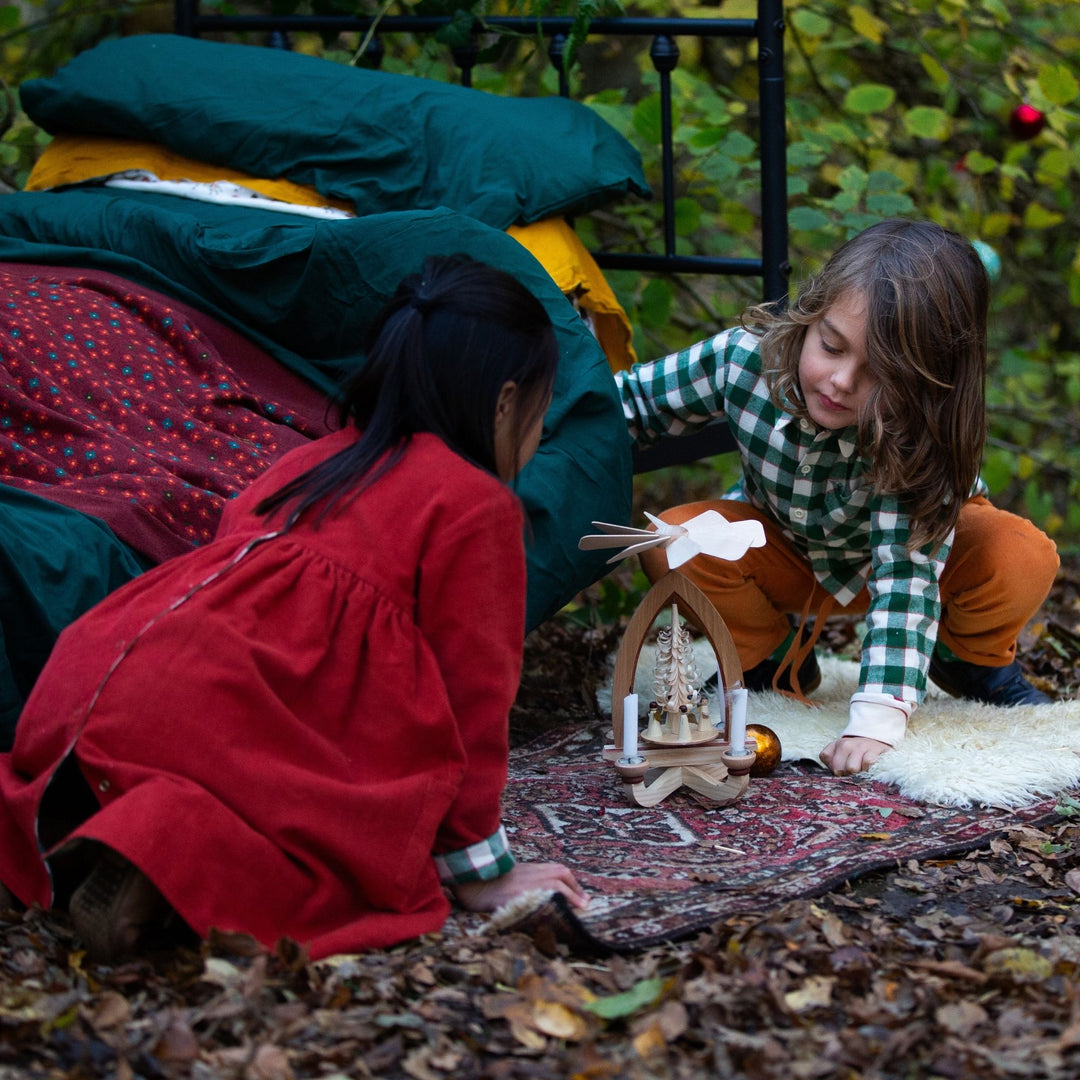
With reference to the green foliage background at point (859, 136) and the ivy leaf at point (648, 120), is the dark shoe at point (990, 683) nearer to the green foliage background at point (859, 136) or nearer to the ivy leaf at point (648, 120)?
the green foliage background at point (859, 136)

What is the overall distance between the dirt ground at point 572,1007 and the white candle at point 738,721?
1.22ft

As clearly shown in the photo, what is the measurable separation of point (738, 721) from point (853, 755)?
35 cm

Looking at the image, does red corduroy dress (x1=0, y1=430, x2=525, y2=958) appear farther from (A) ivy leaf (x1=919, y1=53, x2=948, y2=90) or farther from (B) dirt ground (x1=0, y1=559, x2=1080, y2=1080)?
(A) ivy leaf (x1=919, y1=53, x2=948, y2=90)

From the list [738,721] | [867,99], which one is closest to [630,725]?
[738,721]

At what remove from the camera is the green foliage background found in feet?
11.7

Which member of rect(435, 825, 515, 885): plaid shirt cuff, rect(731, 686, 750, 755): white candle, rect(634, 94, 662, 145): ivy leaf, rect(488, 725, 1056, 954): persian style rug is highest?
rect(634, 94, 662, 145): ivy leaf

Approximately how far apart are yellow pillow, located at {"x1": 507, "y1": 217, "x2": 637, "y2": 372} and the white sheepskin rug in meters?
0.73

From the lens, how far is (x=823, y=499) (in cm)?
243

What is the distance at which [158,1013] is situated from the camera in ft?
4.34

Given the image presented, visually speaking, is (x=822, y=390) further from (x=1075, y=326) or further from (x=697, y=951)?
(x=1075, y=326)

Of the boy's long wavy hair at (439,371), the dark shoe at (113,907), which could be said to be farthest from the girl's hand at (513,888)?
the boy's long wavy hair at (439,371)

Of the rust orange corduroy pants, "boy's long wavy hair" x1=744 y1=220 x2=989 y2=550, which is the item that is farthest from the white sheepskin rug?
"boy's long wavy hair" x1=744 y1=220 x2=989 y2=550

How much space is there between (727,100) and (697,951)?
12.3ft

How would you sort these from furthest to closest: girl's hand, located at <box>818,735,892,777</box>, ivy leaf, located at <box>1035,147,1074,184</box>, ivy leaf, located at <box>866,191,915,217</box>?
1. ivy leaf, located at <box>1035,147,1074,184</box>
2. ivy leaf, located at <box>866,191,915,217</box>
3. girl's hand, located at <box>818,735,892,777</box>
